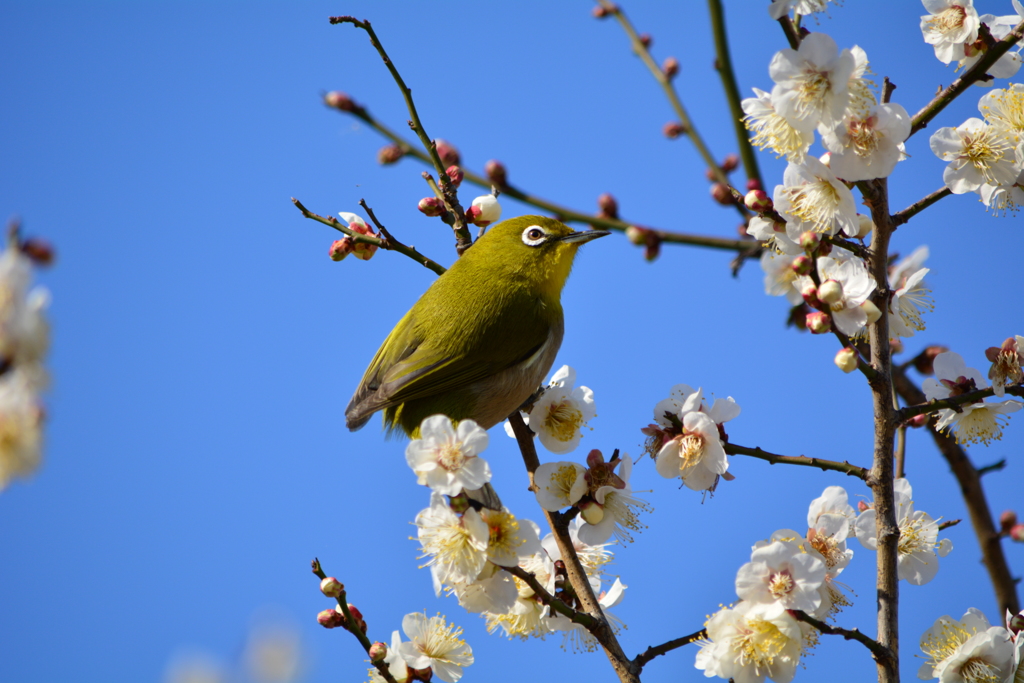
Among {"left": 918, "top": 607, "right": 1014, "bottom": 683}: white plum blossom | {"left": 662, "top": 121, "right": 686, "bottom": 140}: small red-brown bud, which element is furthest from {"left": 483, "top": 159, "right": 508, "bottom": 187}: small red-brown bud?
{"left": 918, "top": 607, "right": 1014, "bottom": 683}: white plum blossom

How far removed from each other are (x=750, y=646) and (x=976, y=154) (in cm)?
210

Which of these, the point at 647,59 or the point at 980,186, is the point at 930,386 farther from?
the point at 647,59

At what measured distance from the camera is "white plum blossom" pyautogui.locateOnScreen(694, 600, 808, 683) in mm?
2576

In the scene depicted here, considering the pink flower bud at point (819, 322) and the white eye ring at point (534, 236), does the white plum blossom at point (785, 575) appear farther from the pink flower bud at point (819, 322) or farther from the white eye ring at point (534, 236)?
the white eye ring at point (534, 236)

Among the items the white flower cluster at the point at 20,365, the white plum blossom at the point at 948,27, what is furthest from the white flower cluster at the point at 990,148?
the white flower cluster at the point at 20,365

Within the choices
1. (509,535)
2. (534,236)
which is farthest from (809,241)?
(534,236)

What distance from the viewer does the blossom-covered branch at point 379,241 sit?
11.6 ft

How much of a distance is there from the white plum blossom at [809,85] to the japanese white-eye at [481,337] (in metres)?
2.14

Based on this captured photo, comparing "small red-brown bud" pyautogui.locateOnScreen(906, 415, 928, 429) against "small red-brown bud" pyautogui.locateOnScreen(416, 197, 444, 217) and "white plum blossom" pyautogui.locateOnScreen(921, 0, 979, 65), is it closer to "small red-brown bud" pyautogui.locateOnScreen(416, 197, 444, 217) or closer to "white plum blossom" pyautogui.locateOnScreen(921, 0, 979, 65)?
"white plum blossom" pyautogui.locateOnScreen(921, 0, 979, 65)

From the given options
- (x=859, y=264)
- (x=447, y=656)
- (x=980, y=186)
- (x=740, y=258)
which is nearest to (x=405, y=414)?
(x=447, y=656)

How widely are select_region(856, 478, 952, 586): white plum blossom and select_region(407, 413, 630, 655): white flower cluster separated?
1.04 meters

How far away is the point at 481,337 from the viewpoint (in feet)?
14.4

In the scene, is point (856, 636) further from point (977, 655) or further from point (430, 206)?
point (430, 206)

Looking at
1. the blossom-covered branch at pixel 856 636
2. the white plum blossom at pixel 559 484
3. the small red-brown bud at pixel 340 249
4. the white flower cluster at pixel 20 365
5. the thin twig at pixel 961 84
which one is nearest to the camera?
the white flower cluster at pixel 20 365
